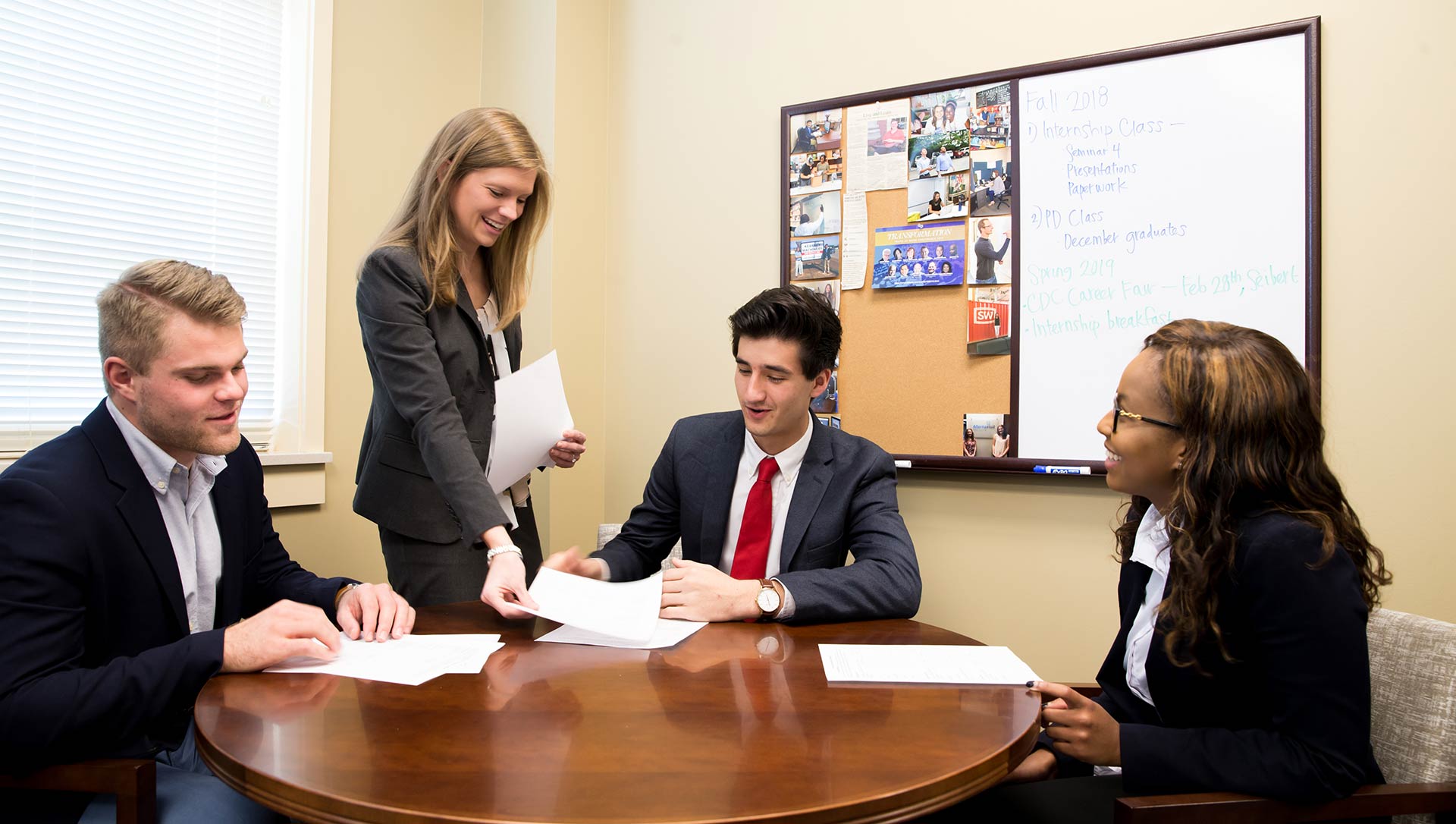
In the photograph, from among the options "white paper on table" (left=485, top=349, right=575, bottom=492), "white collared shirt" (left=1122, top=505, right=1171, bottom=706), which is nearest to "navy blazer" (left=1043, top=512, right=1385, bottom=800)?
"white collared shirt" (left=1122, top=505, right=1171, bottom=706)

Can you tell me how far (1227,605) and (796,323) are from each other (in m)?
1.07

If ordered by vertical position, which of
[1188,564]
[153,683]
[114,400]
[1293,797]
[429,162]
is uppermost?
[429,162]

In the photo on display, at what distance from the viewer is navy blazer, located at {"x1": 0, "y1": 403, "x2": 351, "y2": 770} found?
1.13m

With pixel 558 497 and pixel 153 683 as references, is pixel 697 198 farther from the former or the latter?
pixel 153 683

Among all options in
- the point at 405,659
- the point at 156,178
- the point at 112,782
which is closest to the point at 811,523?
the point at 405,659

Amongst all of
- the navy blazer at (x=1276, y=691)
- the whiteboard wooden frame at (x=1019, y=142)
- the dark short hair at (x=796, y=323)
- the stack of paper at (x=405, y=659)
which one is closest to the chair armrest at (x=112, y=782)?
the stack of paper at (x=405, y=659)

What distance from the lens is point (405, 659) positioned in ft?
4.55

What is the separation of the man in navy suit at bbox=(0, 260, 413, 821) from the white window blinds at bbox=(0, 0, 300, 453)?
1111mm

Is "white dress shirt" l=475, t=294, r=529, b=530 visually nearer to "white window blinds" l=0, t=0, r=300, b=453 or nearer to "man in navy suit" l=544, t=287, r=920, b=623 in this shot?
"man in navy suit" l=544, t=287, r=920, b=623

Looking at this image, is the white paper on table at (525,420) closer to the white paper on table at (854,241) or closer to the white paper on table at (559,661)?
the white paper on table at (559,661)

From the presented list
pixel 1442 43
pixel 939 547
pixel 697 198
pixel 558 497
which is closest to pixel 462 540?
pixel 558 497

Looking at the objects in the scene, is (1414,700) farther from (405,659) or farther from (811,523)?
(405,659)

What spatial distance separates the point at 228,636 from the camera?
1.32 meters

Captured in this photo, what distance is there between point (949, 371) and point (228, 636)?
1.90 meters
